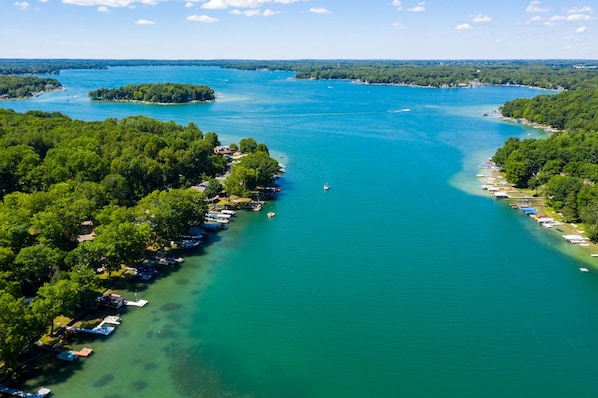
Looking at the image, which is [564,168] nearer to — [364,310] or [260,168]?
[260,168]

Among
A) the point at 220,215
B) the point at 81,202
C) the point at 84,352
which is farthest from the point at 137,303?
the point at 220,215

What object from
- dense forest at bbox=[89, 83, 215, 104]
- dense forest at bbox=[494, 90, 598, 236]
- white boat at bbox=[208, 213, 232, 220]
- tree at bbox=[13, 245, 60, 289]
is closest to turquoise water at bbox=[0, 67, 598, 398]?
white boat at bbox=[208, 213, 232, 220]

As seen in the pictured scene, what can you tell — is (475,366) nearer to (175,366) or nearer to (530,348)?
(530,348)

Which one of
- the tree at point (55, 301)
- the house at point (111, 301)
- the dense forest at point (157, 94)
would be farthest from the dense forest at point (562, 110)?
the dense forest at point (157, 94)

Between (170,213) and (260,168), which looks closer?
(170,213)

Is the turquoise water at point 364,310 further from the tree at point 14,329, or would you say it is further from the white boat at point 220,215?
the tree at point 14,329

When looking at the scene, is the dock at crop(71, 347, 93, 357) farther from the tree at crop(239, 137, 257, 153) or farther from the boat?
the tree at crop(239, 137, 257, 153)
